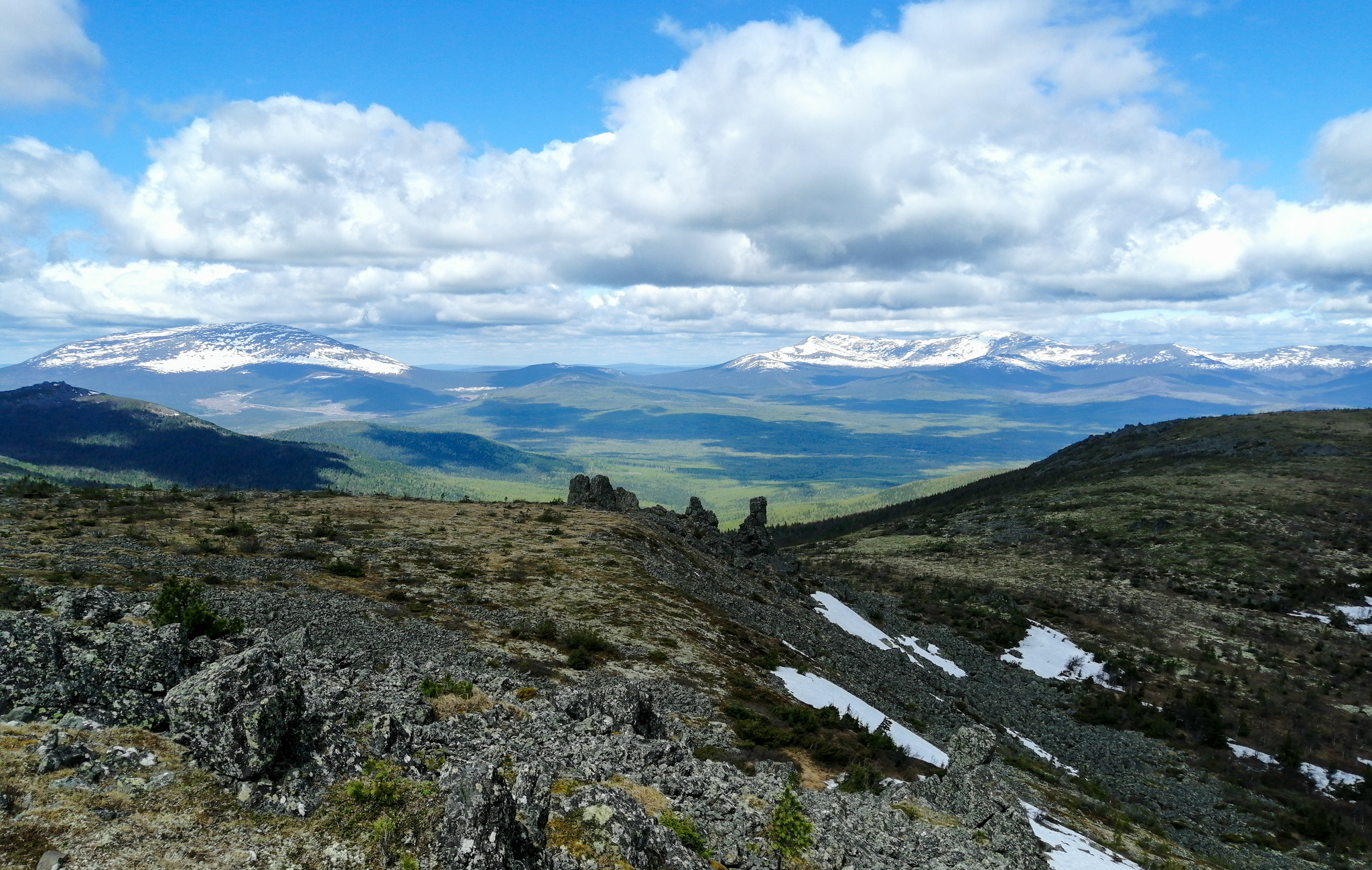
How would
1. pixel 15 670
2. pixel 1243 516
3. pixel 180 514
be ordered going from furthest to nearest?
pixel 1243 516, pixel 180 514, pixel 15 670

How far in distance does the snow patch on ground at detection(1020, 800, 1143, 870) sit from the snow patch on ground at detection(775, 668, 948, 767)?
163 inches

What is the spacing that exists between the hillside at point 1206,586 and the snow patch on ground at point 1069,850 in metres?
17.5

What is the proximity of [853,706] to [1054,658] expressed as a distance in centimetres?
3278

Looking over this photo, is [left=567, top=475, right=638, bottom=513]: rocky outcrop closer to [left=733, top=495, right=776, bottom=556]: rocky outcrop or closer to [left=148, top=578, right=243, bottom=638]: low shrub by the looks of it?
[left=733, top=495, right=776, bottom=556]: rocky outcrop

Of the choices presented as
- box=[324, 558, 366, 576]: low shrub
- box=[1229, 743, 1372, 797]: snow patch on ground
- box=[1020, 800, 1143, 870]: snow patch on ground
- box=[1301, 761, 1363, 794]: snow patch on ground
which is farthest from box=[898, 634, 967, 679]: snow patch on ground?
box=[324, 558, 366, 576]: low shrub

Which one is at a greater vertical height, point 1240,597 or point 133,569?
point 133,569

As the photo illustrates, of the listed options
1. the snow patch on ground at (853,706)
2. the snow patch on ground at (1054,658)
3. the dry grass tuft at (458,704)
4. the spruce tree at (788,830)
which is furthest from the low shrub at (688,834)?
the snow patch on ground at (1054,658)

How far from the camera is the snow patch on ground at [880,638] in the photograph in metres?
47.4

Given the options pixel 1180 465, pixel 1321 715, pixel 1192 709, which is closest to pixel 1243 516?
pixel 1180 465

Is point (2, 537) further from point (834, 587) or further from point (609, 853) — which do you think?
point (834, 587)

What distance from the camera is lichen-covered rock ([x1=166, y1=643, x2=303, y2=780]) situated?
11.1m

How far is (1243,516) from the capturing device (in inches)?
3120

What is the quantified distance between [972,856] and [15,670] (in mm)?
22065

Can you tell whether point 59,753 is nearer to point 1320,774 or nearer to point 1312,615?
point 1320,774
